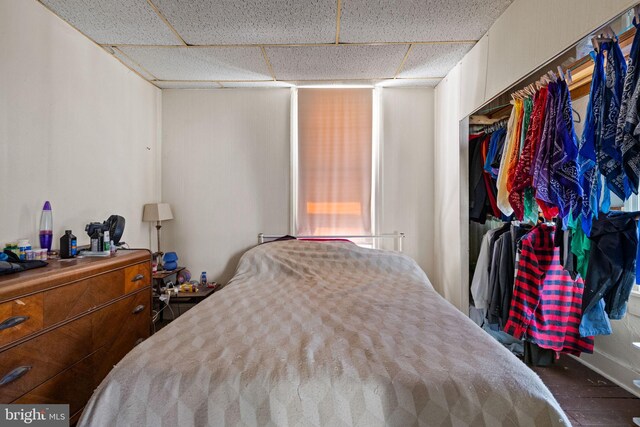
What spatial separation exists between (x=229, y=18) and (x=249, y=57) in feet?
1.69

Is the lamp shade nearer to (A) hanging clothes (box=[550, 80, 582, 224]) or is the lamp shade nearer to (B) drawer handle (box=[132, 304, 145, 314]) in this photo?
(B) drawer handle (box=[132, 304, 145, 314])

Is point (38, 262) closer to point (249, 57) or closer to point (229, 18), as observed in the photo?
point (229, 18)

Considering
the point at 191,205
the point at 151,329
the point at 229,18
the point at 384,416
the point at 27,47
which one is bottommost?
the point at 151,329

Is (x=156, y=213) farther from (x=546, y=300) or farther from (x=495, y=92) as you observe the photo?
(x=546, y=300)

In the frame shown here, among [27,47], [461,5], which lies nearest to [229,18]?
[27,47]

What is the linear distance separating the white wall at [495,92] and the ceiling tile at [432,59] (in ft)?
0.25

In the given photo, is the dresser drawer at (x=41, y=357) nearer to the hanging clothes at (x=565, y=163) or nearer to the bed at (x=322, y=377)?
the bed at (x=322, y=377)

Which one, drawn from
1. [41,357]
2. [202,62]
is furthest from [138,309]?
[202,62]

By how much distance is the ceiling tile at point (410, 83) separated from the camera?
299 cm

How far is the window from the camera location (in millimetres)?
3158

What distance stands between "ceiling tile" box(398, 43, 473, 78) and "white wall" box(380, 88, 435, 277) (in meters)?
0.33

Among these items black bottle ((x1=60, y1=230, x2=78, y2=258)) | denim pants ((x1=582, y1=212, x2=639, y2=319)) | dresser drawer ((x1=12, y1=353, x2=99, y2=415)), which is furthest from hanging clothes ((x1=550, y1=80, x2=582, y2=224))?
black bottle ((x1=60, y1=230, x2=78, y2=258))

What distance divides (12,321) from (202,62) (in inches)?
87.3

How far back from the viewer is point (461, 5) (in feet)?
6.19
